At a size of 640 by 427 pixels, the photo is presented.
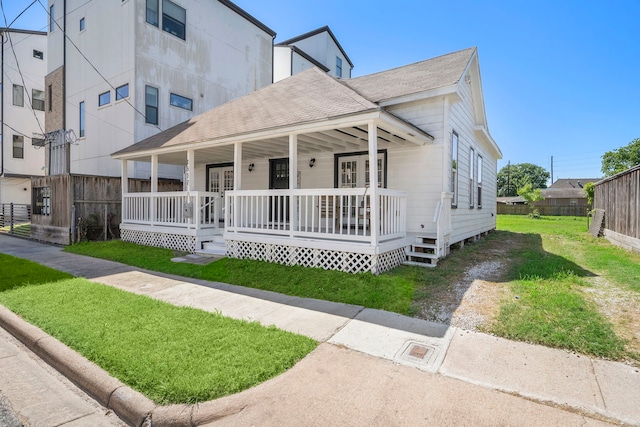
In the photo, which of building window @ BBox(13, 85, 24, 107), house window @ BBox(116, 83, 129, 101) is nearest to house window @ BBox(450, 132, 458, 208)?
house window @ BBox(116, 83, 129, 101)

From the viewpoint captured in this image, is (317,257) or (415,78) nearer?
(317,257)

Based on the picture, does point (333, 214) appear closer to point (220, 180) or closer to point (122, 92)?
point (220, 180)

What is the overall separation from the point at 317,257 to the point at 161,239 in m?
5.89

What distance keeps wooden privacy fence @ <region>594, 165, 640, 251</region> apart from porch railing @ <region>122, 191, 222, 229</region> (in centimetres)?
1170

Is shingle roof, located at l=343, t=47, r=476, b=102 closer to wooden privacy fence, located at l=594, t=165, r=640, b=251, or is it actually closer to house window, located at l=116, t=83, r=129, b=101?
wooden privacy fence, located at l=594, t=165, r=640, b=251

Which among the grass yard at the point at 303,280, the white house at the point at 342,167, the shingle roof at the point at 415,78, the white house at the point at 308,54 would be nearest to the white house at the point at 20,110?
the white house at the point at 308,54

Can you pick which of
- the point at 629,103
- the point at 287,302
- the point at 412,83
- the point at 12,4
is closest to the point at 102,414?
the point at 287,302

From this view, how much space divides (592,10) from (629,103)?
36132mm

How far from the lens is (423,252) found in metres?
7.72

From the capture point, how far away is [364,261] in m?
6.35

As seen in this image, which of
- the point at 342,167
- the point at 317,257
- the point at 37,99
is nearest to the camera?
the point at 317,257

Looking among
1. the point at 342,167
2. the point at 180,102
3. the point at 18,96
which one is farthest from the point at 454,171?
the point at 18,96

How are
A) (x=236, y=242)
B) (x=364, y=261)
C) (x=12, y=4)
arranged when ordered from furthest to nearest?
(x=12, y=4)
(x=236, y=242)
(x=364, y=261)

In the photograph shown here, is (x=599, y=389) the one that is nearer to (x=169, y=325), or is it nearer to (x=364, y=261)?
(x=364, y=261)
